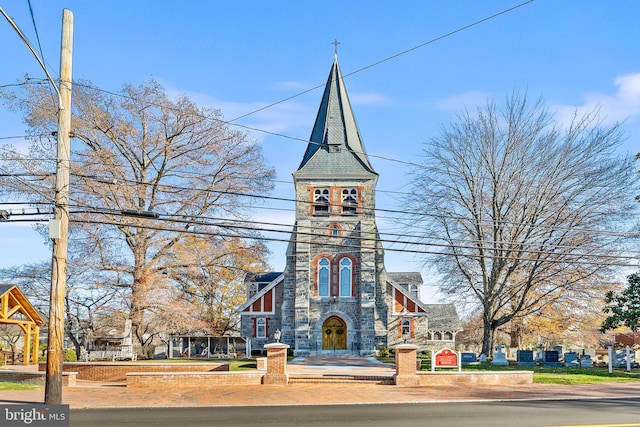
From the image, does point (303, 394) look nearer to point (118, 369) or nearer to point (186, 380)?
point (186, 380)

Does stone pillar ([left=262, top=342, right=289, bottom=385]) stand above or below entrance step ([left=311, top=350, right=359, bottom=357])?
above

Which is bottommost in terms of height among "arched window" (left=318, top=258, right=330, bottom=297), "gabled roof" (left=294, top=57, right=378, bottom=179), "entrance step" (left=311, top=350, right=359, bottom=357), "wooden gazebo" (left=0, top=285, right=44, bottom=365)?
"entrance step" (left=311, top=350, right=359, bottom=357)

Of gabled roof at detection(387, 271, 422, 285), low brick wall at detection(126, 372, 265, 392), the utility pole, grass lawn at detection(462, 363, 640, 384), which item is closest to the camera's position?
the utility pole

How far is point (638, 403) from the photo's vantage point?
1725 cm

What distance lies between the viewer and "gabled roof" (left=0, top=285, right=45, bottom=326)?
28891mm

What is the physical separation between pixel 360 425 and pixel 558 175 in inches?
816

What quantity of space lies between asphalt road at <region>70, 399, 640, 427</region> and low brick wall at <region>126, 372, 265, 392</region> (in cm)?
457

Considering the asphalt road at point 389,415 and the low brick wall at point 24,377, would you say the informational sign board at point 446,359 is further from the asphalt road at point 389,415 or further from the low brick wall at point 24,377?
the low brick wall at point 24,377

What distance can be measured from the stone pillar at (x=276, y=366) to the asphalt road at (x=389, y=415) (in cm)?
491

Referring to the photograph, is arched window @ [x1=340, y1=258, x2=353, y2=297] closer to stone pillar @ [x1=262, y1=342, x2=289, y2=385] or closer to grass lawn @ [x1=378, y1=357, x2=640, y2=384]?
grass lawn @ [x1=378, y1=357, x2=640, y2=384]

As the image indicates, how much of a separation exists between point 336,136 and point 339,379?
76.3 ft

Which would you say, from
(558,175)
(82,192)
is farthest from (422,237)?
(82,192)

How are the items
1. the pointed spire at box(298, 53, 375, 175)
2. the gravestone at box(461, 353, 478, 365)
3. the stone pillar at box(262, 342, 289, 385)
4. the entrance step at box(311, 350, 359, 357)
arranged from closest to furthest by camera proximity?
1. the stone pillar at box(262, 342, 289, 385)
2. the gravestone at box(461, 353, 478, 365)
3. the entrance step at box(311, 350, 359, 357)
4. the pointed spire at box(298, 53, 375, 175)

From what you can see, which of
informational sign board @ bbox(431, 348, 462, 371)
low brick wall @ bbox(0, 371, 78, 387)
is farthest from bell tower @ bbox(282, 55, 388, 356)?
low brick wall @ bbox(0, 371, 78, 387)
